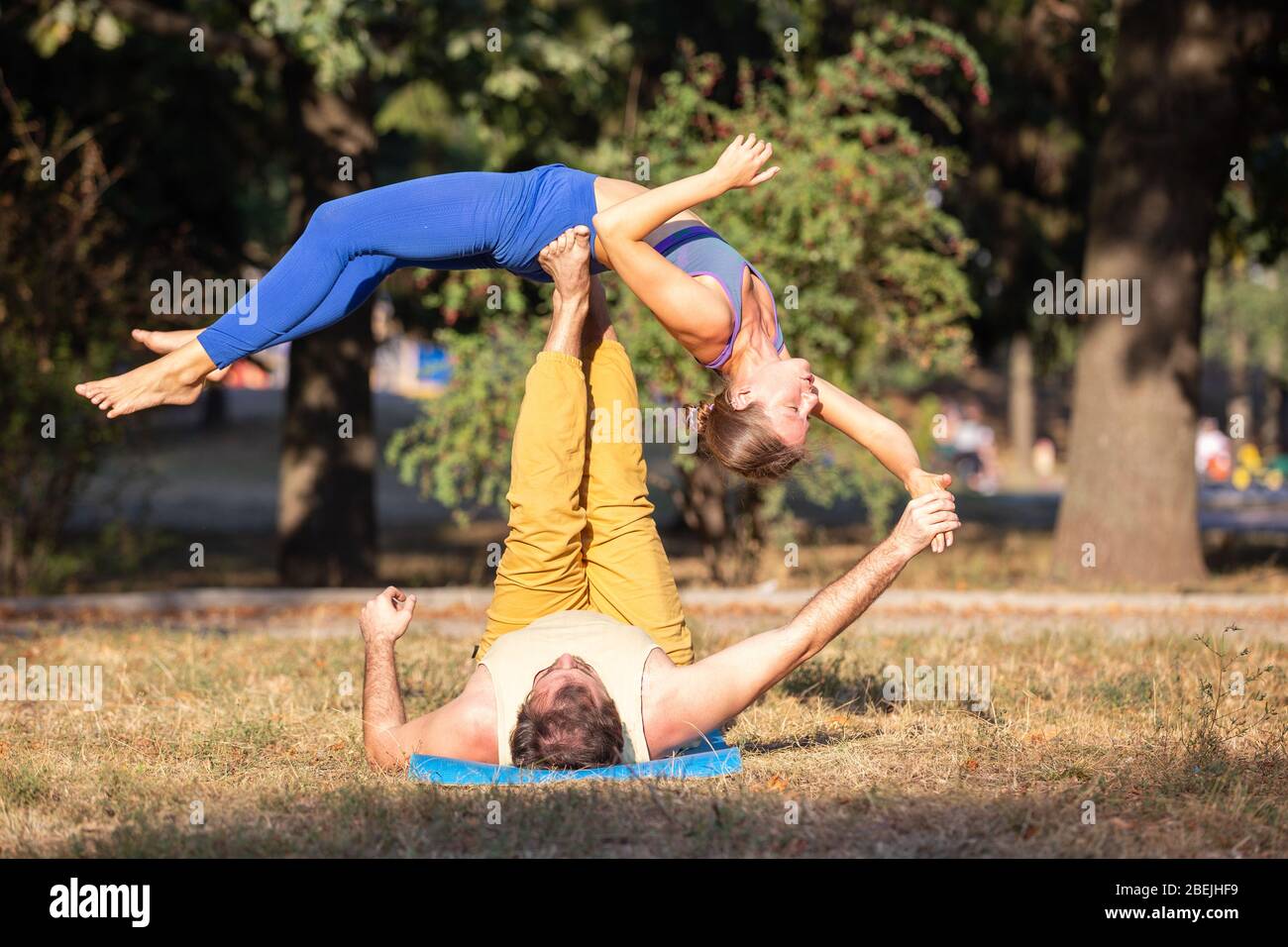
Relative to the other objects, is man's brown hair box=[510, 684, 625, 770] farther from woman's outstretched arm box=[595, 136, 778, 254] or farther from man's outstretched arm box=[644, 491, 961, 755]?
woman's outstretched arm box=[595, 136, 778, 254]

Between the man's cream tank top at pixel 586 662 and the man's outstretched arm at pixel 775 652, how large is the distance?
0.06 metres

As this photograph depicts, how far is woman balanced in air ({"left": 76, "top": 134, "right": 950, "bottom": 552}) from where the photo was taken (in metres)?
5.44

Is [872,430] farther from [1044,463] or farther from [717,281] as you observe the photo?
[1044,463]

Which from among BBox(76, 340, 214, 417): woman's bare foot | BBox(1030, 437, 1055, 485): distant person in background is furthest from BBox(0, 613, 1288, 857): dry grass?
BBox(1030, 437, 1055, 485): distant person in background

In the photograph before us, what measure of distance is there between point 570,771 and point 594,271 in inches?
83.2

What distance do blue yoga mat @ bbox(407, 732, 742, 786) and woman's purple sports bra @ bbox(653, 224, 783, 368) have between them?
155 cm

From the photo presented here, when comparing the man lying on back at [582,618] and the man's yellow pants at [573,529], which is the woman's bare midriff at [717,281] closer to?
the man lying on back at [582,618]

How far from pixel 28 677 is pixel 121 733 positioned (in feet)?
5.25

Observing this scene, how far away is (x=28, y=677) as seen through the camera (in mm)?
7309

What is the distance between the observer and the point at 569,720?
477 cm

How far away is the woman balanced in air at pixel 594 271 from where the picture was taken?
544 cm

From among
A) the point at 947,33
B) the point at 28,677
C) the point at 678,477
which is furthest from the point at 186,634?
the point at 947,33

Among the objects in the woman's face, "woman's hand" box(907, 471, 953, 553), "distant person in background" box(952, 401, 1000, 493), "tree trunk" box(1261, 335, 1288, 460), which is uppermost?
"tree trunk" box(1261, 335, 1288, 460)
